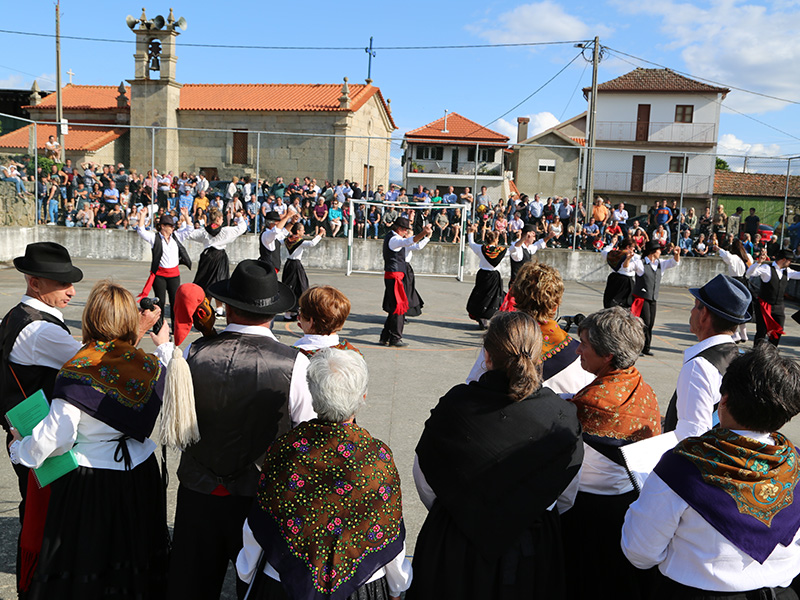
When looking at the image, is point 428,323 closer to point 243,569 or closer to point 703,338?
point 703,338

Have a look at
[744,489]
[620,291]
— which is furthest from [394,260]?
[744,489]

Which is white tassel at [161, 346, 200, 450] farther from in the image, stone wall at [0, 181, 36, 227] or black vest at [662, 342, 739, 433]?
stone wall at [0, 181, 36, 227]

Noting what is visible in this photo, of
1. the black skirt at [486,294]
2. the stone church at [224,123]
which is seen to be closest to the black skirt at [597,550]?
the black skirt at [486,294]

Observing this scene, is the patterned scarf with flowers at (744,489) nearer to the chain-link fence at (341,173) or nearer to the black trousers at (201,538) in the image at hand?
the black trousers at (201,538)

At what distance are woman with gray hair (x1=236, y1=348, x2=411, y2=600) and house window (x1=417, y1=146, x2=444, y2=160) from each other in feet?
115

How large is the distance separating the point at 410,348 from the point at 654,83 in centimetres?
4113

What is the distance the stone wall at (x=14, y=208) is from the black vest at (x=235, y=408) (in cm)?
1690

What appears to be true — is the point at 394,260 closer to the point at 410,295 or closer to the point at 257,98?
the point at 410,295

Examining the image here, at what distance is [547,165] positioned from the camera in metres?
41.2

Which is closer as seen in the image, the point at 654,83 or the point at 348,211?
the point at 348,211

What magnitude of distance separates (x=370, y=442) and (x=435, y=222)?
17.2 meters

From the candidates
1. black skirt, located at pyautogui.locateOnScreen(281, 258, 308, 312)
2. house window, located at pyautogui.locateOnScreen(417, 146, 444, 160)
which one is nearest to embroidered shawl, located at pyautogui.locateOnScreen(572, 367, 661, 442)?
black skirt, located at pyautogui.locateOnScreen(281, 258, 308, 312)

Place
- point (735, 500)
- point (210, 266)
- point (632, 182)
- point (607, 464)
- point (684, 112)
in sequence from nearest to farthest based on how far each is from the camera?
point (735, 500) < point (607, 464) < point (210, 266) < point (632, 182) < point (684, 112)

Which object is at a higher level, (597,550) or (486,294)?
(486,294)
